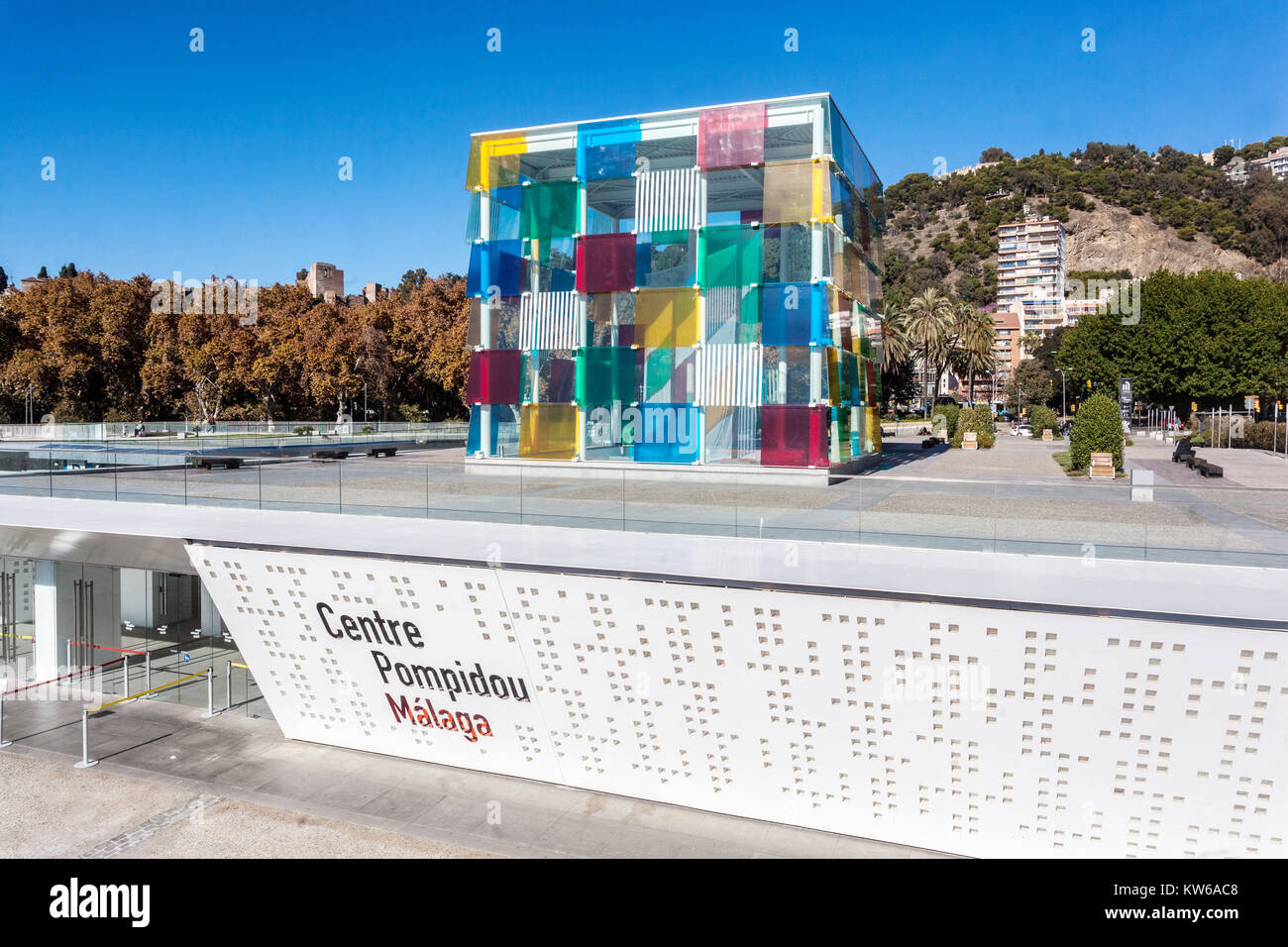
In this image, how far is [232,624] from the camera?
14570 mm

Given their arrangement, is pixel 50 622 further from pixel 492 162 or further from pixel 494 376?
pixel 492 162

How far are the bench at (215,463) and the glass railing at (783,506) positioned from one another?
287mm

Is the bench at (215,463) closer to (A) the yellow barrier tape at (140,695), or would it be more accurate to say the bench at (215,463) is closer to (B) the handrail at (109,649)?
(A) the yellow barrier tape at (140,695)

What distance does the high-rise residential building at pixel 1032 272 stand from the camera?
175875 millimetres

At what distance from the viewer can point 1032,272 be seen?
17925 centimetres

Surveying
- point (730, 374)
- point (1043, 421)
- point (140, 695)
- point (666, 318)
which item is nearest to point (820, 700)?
point (140, 695)

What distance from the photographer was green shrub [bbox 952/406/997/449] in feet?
165

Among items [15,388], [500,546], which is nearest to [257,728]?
[500,546]

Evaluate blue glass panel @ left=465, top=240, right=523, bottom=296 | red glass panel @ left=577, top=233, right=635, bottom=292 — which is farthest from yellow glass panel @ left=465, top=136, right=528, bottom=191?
red glass panel @ left=577, top=233, right=635, bottom=292

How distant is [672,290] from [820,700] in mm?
22968

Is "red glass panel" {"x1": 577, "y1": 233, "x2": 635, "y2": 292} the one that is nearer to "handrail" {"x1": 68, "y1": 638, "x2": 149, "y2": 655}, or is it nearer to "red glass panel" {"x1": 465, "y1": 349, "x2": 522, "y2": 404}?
"red glass panel" {"x1": 465, "y1": 349, "x2": 522, "y2": 404}

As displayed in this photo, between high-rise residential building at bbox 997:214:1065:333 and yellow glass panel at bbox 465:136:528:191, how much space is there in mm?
164547

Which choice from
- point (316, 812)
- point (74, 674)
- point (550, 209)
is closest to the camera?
point (316, 812)

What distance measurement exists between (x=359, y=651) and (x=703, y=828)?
614 centimetres
